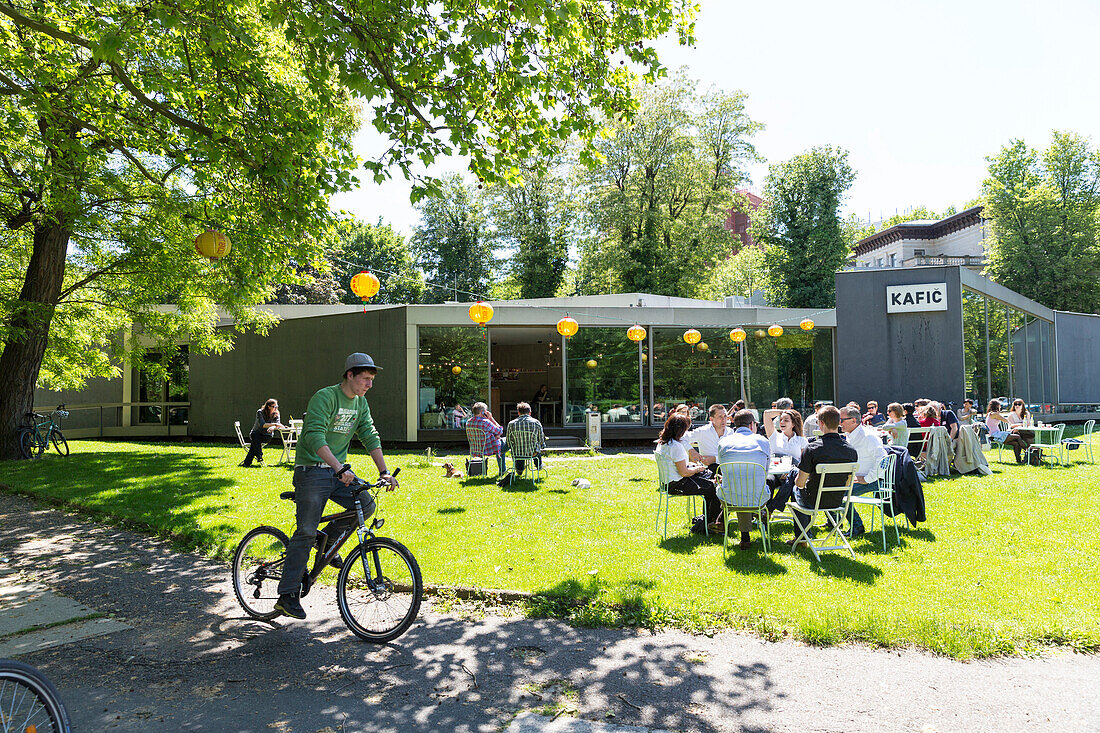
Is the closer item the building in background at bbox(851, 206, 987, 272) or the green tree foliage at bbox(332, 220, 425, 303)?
the green tree foliage at bbox(332, 220, 425, 303)

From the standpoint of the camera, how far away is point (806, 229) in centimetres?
3644

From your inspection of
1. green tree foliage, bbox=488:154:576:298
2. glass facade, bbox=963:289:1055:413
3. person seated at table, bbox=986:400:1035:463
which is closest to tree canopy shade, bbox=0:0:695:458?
Result: person seated at table, bbox=986:400:1035:463

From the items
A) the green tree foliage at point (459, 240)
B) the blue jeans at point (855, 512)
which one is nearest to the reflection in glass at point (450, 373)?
the blue jeans at point (855, 512)

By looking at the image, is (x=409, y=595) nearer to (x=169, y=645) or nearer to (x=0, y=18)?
(x=169, y=645)

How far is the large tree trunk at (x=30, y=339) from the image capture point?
12.4m

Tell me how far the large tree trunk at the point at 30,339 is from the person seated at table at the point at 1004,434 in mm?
18509

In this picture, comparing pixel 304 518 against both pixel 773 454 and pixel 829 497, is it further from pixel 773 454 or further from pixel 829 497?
pixel 773 454

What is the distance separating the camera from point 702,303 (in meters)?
23.8

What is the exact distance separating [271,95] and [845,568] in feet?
27.3

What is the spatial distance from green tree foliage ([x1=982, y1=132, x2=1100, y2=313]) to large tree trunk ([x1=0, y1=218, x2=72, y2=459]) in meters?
41.7

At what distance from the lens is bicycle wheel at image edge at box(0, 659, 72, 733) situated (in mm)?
2293

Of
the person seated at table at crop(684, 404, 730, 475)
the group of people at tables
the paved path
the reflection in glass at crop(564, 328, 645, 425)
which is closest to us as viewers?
the paved path

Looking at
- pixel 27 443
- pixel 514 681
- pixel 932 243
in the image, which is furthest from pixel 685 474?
pixel 932 243

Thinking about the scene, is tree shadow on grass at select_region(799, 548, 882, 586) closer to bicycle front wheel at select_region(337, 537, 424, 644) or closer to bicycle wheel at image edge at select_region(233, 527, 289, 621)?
bicycle front wheel at select_region(337, 537, 424, 644)
